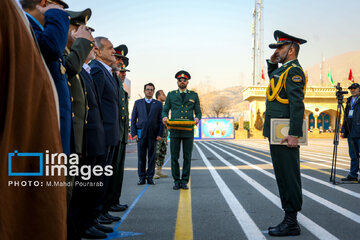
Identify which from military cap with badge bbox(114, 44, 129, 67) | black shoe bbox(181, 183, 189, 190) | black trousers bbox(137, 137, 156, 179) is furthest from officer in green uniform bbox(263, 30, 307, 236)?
black trousers bbox(137, 137, 156, 179)

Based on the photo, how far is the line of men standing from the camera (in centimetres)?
193

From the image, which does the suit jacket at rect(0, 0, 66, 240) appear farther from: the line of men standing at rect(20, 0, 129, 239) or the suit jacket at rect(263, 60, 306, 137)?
the suit jacket at rect(263, 60, 306, 137)

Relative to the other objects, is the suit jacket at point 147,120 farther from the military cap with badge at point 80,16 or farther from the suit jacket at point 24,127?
the suit jacket at point 24,127

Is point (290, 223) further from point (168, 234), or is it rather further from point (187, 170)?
point (187, 170)

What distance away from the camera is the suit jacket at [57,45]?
180 cm

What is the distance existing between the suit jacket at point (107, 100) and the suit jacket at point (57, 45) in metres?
1.60

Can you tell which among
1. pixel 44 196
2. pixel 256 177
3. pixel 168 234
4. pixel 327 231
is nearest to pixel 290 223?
pixel 327 231

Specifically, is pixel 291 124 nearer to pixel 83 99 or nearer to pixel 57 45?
pixel 83 99

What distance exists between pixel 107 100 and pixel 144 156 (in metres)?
3.73

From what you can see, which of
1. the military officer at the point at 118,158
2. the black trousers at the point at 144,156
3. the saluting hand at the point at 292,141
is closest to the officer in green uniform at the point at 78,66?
the military officer at the point at 118,158

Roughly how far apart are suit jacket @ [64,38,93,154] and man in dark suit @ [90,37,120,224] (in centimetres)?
88

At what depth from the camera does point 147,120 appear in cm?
773

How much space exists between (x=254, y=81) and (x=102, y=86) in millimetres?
62479

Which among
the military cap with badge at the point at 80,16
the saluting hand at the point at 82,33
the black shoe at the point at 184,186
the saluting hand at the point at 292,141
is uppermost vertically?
the military cap with badge at the point at 80,16
